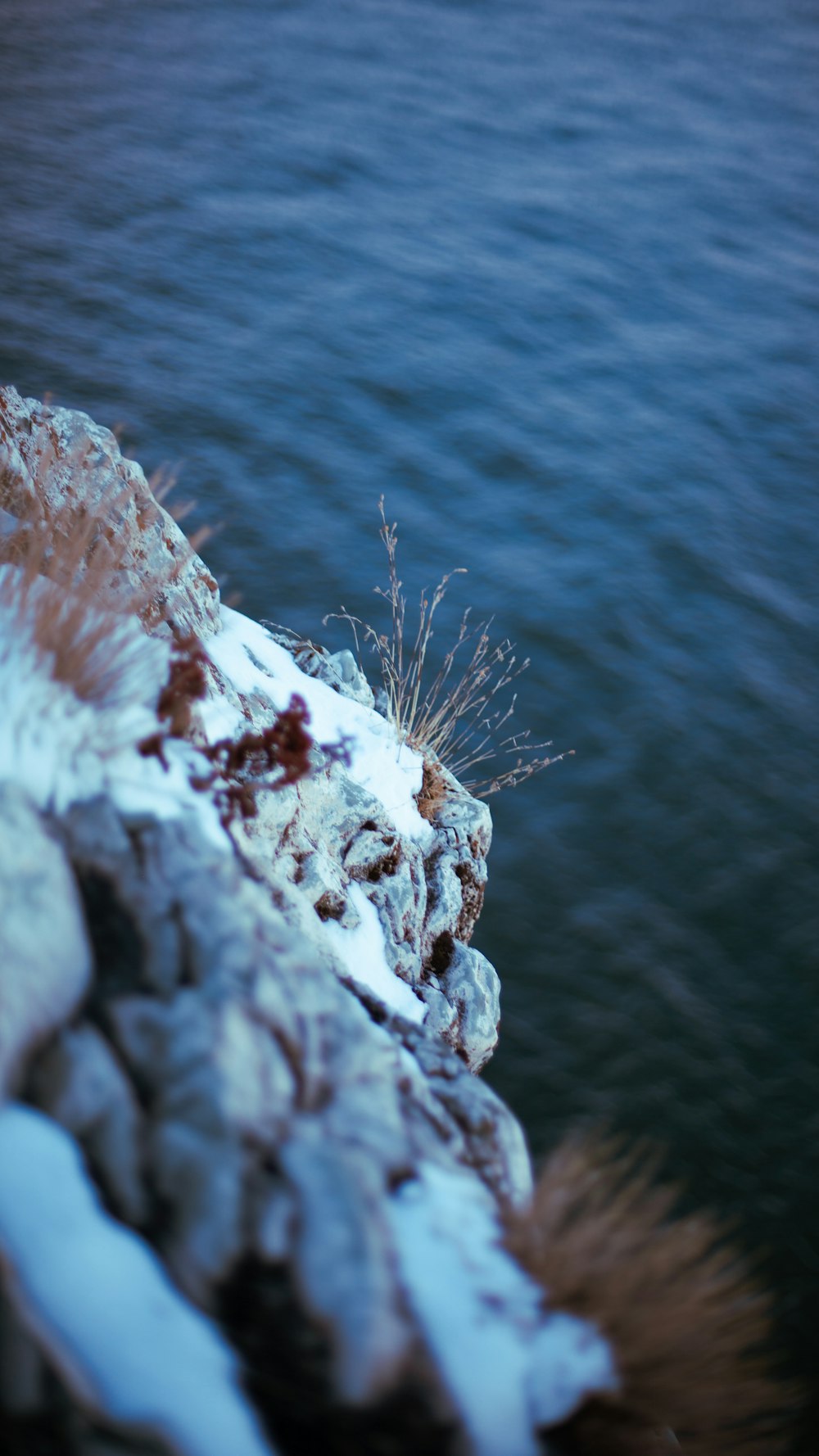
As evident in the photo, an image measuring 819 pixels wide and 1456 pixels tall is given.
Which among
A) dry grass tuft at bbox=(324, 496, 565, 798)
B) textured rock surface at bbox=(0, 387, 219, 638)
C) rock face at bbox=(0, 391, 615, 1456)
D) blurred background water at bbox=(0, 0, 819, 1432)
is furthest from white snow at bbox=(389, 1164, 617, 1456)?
dry grass tuft at bbox=(324, 496, 565, 798)

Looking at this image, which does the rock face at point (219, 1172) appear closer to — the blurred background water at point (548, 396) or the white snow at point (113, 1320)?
the white snow at point (113, 1320)

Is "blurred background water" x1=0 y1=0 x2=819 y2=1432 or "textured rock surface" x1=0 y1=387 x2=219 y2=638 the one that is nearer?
"textured rock surface" x1=0 y1=387 x2=219 y2=638

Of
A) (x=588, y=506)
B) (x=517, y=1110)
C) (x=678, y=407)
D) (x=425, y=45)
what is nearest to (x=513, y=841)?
(x=517, y=1110)

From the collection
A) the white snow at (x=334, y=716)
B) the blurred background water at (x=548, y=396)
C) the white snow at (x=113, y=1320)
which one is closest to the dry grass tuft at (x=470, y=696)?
the blurred background water at (x=548, y=396)

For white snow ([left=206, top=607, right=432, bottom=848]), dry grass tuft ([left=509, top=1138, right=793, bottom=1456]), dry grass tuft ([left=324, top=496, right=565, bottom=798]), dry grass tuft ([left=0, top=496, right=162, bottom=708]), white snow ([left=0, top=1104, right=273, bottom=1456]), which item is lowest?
dry grass tuft ([left=324, top=496, right=565, bottom=798])

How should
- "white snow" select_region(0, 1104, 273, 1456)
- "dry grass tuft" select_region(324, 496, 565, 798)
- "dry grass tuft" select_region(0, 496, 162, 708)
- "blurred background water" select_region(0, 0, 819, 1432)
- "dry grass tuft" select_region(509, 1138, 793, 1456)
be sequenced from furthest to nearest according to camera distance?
1. "dry grass tuft" select_region(324, 496, 565, 798)
2. "blurred background water" select_region(0, 0, 819, 1432)
3. "dry grass tuft" select_region(0, 496, 162, 708)
4. "dry grass tuft" select_region(509, 1138, 793, 1456)
5. "white snow" select_region(0, 1104, 273, 1456)

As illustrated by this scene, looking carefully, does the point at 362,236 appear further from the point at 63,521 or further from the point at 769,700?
the point at 63,521

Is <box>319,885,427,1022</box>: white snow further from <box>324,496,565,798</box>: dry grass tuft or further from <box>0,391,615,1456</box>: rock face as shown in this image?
<box>324,496,565,798</box>: dry grass tuft
